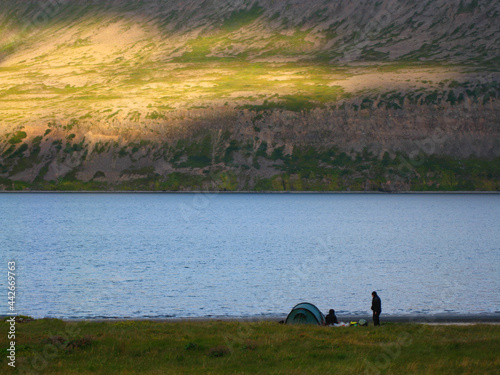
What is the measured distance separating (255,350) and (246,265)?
4873cm

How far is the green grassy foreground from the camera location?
21.4 meters

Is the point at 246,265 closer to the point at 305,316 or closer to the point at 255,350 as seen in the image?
the point at 305,316

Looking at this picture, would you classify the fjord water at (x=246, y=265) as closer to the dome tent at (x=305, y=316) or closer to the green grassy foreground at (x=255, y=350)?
the dome tent at (x=305, y=316)

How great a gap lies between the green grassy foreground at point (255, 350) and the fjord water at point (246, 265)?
1518 cm

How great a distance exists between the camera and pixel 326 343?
1015 inches

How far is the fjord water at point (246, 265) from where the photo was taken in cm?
4803

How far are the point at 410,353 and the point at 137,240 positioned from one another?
8564 cm

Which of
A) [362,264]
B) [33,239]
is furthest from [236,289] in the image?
[33,239]

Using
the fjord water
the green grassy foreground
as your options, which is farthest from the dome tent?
the fjord water

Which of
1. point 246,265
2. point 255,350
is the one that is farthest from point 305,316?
point 246,265

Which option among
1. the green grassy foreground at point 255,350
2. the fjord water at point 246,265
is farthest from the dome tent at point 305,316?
the fjord water at point 246,265

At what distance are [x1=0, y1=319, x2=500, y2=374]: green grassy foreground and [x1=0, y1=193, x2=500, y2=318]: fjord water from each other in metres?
15.2

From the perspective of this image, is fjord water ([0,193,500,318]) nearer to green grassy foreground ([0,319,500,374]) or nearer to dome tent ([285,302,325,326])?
dome tent ([285,302,325,326])

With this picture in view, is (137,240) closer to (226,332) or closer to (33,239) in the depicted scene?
(33,239)
